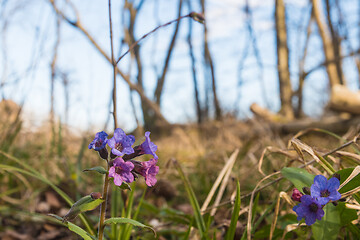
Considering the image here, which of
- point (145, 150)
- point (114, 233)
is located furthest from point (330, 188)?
point (114, 233)

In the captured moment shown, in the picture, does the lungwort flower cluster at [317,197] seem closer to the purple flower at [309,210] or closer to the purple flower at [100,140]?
the purple flower at [309,210]

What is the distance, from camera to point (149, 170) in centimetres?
86

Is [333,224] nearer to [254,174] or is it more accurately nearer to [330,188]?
[330,188]

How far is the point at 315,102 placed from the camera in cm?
1894

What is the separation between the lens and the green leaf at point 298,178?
0.98 m

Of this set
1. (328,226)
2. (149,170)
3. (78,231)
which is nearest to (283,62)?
(328,226)

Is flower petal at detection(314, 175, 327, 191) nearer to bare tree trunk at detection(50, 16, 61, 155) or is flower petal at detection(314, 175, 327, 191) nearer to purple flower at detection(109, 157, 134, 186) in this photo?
purple flower at detection(109, 157, 134, 186)

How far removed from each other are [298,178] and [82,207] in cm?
61

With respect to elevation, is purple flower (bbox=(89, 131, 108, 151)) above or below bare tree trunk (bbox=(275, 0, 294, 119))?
below

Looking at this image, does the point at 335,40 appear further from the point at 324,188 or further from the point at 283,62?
the point at 324,188

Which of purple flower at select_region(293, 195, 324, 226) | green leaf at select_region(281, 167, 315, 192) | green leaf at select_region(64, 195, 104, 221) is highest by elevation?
green leaf at select_region(64, 195, 104, 221)

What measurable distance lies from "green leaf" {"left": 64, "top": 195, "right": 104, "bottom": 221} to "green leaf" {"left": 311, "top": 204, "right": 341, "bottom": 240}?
1.83 ft

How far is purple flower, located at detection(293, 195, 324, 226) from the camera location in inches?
32.2

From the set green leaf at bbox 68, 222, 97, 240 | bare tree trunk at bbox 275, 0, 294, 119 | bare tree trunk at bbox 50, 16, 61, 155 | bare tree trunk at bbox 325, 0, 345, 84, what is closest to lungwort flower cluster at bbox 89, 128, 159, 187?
green leaf at bbox 68, 222, 97, 240
